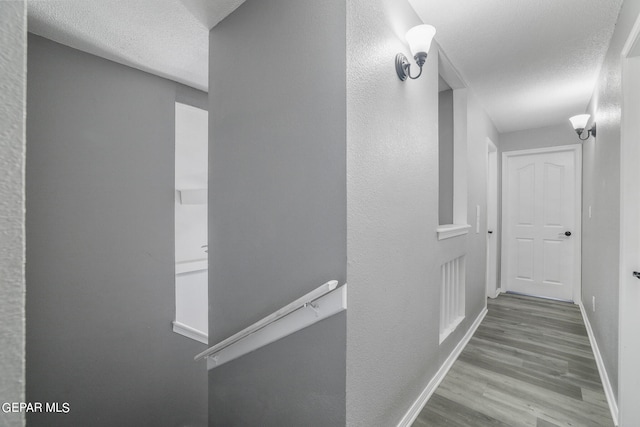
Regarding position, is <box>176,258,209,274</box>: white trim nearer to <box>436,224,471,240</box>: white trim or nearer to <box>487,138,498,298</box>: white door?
<box>436,224,471,240</box>: white trim

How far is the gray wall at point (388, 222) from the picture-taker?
1.25m

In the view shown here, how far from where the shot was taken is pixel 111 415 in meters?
2.19

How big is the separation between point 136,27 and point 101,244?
4.94ft

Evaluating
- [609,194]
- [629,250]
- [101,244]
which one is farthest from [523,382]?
[101,244]

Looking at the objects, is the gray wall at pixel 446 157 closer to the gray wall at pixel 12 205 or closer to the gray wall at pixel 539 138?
the gray wall at pixel 539 138

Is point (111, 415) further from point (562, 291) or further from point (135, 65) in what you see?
point (562, 291)

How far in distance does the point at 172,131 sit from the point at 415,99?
2.04 m

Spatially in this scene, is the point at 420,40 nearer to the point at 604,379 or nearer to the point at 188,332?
the point at 604,379

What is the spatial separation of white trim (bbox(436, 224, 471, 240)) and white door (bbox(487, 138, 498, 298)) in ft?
5.67

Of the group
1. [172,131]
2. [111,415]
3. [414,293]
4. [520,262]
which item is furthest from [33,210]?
[520,262]

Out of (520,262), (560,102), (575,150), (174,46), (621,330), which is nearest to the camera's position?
(621,330)

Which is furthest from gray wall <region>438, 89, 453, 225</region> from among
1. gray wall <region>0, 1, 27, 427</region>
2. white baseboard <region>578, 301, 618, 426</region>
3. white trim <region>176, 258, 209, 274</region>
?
gray wall <region>0, 1, 27, 427</region>

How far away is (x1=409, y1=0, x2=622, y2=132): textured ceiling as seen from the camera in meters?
1.76

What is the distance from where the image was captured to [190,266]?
133 inches
